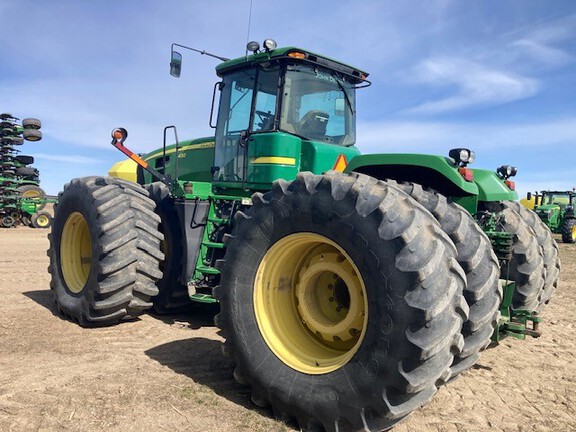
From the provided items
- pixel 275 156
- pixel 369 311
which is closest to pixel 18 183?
pixel 275 156

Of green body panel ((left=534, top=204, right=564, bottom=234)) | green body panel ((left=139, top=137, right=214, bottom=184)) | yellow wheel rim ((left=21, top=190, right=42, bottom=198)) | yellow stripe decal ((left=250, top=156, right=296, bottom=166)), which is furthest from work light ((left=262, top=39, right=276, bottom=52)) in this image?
green body panel ((left=534, top=204, right=564, bottom=234))

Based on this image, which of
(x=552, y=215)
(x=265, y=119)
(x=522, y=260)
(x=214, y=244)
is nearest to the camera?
(x=522, y=260)

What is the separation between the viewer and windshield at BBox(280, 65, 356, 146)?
205 inches

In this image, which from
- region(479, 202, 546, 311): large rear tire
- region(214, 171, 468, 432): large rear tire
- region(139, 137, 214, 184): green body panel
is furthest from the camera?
region(139, 137, 214, 184): green body panel

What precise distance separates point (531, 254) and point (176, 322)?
378cm

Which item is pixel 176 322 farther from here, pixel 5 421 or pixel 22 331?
pixel 5 421

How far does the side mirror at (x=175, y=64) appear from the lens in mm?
5672

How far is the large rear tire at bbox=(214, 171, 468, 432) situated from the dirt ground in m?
0.37

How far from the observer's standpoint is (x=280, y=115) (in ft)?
16.9

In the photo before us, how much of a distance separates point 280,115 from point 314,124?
45 cm

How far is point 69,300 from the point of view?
18.2 feet

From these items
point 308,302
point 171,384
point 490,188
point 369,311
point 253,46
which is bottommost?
point 171,384

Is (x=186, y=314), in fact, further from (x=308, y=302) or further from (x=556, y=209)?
(x=556, y=209)

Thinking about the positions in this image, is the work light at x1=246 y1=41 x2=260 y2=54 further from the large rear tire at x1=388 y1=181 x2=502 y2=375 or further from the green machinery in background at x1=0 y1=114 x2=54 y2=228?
the green machinery in background at x1=0 y1=114 x2=54 y2=228
